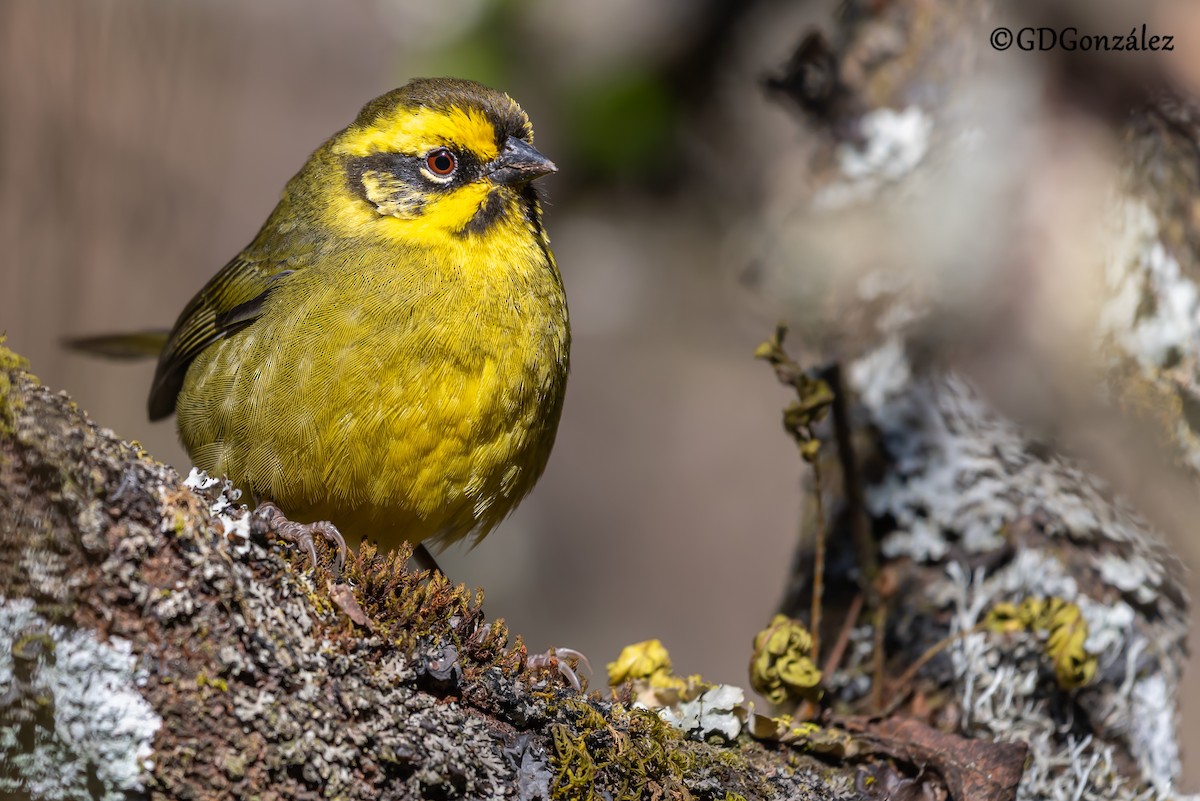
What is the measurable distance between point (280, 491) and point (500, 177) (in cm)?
120

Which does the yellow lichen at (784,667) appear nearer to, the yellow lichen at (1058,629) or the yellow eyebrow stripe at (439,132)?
the yellow lichen at (1058,629)

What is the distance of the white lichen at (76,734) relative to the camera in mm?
1745

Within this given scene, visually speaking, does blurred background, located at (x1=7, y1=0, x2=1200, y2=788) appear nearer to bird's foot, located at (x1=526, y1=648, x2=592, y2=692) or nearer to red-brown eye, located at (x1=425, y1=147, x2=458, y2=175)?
red-brown eye, located at (x1=425, y1=147, x2=458, y2=175)

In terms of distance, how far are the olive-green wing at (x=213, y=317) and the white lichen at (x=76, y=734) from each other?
5.67ft

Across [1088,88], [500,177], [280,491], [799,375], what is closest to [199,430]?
[280,491]

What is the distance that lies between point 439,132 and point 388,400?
100cm

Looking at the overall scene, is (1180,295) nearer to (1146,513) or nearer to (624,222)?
(1146,513)

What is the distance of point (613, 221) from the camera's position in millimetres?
6656

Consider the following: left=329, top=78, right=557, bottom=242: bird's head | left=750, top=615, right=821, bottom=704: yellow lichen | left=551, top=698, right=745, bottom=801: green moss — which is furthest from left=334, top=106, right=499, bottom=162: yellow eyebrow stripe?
left=551, top=698, right=745, bottom=801: green moss

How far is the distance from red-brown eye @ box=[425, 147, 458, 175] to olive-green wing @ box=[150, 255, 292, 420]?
1.84ft

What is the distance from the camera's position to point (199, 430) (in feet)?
10.6

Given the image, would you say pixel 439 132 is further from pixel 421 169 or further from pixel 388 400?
pixel 388 400

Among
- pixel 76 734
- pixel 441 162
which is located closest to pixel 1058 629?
pixel 441 162

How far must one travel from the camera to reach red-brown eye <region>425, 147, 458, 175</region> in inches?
135
